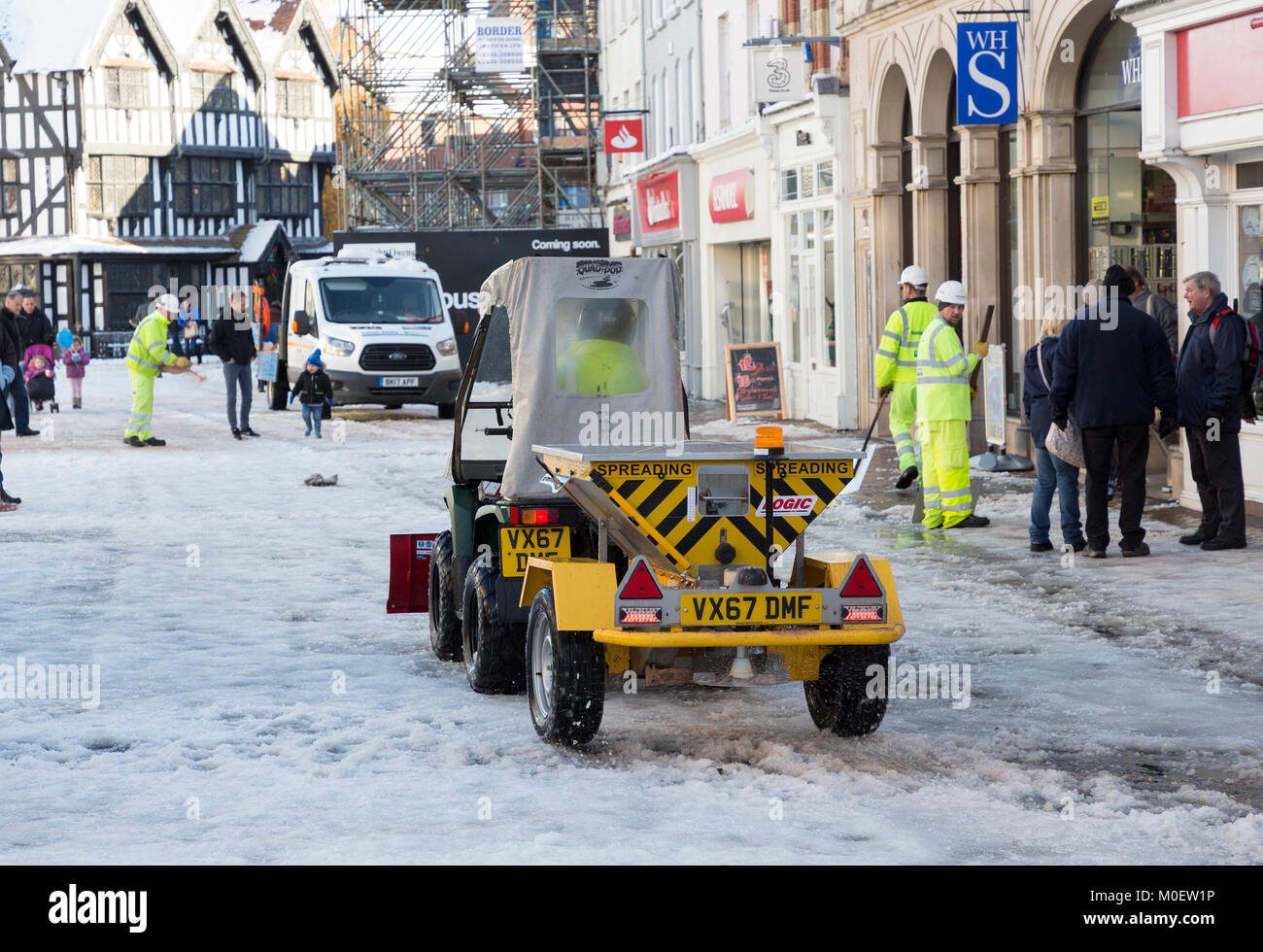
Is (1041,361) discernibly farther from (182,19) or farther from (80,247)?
(182,19)

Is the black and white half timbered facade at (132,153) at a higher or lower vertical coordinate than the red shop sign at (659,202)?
higher

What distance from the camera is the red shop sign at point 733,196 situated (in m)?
28.9

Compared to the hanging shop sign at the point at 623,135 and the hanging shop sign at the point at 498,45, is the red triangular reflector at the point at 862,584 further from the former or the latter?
the hanging shop sign at the point at 498,45

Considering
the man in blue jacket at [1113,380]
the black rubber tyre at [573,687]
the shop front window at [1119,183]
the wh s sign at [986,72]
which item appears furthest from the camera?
the wh s sign at [986,72]

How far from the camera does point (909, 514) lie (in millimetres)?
14500

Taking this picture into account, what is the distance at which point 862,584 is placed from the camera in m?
6.69

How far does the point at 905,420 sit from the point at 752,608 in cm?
851

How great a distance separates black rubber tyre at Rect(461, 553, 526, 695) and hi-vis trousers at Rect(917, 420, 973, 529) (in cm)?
615

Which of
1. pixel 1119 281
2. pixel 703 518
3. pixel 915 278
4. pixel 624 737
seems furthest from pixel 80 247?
pixel 703 518

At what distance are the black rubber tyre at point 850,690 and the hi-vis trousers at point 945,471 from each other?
6.55 m

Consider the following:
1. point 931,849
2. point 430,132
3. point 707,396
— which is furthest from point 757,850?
point 430,132

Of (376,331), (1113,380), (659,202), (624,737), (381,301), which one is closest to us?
(624,737)

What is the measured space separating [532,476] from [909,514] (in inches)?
277
